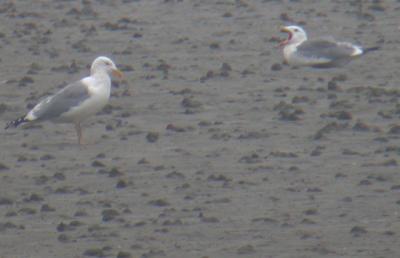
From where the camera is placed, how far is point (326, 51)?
19984mm

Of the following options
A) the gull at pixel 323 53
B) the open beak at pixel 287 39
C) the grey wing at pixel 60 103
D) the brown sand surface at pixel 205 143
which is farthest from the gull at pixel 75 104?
the open beak at pixel 287 39

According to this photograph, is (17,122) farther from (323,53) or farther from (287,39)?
(287,39)

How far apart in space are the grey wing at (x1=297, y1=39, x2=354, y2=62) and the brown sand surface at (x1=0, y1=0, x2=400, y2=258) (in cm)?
19

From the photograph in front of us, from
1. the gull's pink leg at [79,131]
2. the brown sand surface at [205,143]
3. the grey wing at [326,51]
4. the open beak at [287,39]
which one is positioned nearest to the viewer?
the brown sand surface at [205,143]

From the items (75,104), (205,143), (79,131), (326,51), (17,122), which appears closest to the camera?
(205,143)

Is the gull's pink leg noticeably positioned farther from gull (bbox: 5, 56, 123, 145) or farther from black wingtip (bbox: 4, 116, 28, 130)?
black wingtip (bbox: 4, 116, 28, 130)

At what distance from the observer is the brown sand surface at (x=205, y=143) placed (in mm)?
11953

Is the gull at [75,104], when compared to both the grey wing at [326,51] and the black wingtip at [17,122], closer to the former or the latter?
the black wingtip at [17,122]

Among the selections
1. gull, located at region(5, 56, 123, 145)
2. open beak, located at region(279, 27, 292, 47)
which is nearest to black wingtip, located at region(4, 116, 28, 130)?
gull, located at region(5, 56, 123, 145)

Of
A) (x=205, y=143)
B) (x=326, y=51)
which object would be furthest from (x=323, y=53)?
(x=205, y=143)

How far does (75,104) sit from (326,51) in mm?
4641

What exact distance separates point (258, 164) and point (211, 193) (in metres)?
1.19

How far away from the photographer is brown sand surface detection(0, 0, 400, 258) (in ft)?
39.2

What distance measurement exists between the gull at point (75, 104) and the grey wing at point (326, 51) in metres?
3.92
